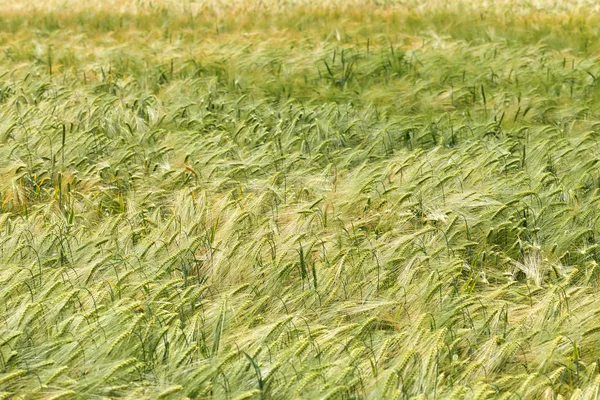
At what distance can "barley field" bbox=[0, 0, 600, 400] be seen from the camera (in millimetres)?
2305

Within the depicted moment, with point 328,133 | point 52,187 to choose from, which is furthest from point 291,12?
point 52,187

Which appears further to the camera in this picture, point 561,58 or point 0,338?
point 561,58

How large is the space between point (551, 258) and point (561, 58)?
4.10 metres

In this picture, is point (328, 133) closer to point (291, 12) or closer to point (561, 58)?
point (561, 58)

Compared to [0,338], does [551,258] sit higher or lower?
lower

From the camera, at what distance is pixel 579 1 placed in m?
10.4

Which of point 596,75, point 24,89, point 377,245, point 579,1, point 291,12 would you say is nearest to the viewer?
point 377,245

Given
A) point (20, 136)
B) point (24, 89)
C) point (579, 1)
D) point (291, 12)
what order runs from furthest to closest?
1. point (579, 1)
2. point (291, 12)
3. point (24, 89)
4. point (20, 136)

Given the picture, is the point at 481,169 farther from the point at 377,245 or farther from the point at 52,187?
the point at 52,187

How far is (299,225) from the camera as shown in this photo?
337 centimetres

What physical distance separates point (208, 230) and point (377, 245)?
722mm

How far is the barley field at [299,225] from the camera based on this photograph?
2.30 meters

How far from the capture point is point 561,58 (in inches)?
271

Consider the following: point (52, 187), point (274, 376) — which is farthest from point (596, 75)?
point (274, 376)
